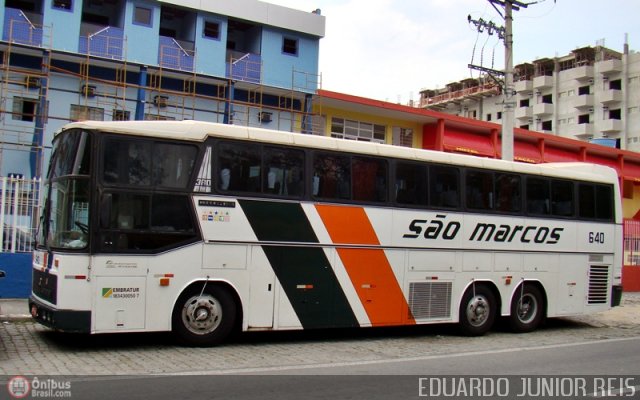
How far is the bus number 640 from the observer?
13.7 metres

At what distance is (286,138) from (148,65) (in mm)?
15077

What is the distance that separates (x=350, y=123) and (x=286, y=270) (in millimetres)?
18120

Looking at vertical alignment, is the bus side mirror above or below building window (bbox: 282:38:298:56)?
below

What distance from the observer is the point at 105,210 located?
8.69 metres

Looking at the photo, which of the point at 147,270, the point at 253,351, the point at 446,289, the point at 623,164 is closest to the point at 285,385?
the point at 253,351

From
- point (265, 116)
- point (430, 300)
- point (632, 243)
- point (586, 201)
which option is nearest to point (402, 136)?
point (265, 116)

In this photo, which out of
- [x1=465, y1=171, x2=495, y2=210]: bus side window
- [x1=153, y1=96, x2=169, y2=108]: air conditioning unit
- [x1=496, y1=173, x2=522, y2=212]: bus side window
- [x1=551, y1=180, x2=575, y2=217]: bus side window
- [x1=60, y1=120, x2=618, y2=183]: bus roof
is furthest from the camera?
[x1=153, y1=96, x2=169, y2=108]: air conditioning unit

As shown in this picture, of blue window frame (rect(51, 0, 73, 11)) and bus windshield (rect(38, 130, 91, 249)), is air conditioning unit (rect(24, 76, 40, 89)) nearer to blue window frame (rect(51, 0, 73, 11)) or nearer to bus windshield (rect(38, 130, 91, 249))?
blue window frame (rect(51, 0, 73, 11))

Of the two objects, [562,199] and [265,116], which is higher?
[265,116]

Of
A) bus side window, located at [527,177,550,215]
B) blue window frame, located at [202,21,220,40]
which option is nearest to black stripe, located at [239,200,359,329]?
bus side window, located at [527,177,550,215]

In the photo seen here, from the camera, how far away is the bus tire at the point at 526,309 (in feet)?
41.9

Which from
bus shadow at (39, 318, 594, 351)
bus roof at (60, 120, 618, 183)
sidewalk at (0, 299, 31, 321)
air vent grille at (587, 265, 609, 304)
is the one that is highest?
bus roof at (60, 120, 618, 183)

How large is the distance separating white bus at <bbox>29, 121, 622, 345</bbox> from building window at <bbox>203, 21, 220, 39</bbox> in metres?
17.0

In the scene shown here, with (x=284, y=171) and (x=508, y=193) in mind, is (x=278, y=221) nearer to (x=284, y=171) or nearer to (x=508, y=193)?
(x=284, y=171)
